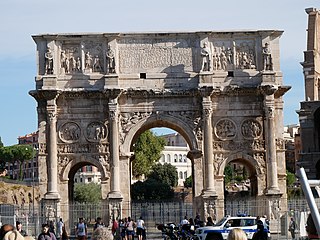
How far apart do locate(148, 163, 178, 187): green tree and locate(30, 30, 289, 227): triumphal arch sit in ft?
167

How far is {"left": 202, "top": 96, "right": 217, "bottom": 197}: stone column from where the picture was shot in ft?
114

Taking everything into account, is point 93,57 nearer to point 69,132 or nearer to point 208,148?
point 69,132

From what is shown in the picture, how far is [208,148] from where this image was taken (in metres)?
34.9

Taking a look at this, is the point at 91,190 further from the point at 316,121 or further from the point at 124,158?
the point at 124,158

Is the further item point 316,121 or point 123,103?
point 316,121

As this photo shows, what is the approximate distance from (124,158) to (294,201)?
7570 millimetres

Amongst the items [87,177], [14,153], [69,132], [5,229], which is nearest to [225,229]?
[69,132]


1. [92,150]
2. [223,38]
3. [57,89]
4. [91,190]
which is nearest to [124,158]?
[92,150]

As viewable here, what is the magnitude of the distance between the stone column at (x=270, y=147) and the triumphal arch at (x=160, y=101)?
0.14ft

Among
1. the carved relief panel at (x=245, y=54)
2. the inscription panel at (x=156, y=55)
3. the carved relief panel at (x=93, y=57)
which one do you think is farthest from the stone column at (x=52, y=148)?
the carved relief panel at (x=245, y=54)

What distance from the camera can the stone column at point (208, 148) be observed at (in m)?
34.6

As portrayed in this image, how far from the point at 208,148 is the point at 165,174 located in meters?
54.2

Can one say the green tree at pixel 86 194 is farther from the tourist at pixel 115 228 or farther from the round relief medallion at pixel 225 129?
the tourist at pixel 115 228

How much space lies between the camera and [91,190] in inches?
3159
